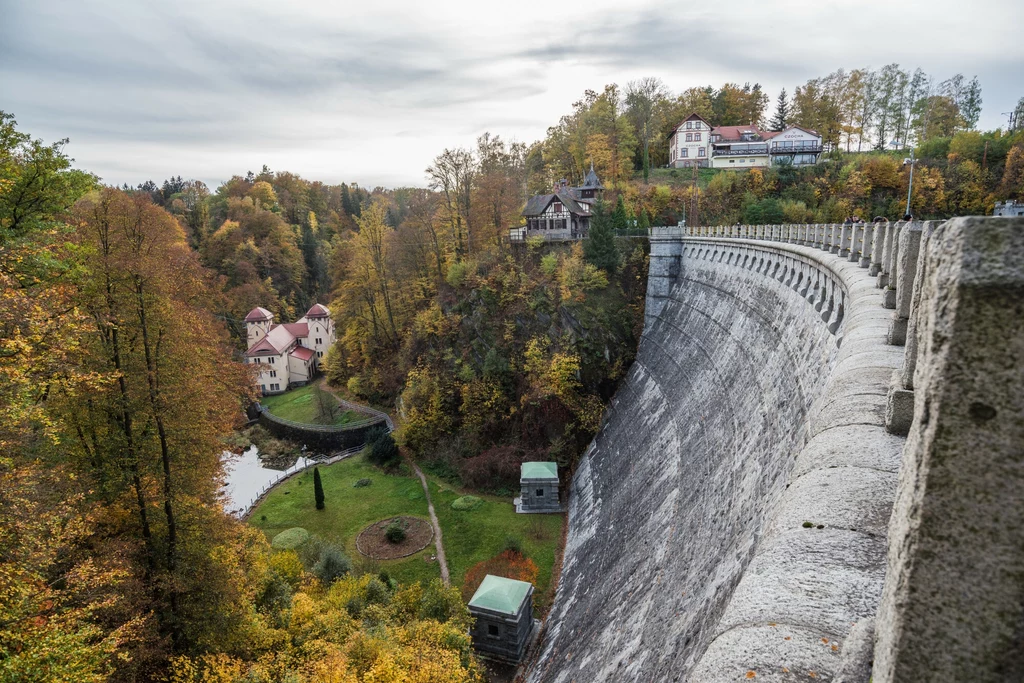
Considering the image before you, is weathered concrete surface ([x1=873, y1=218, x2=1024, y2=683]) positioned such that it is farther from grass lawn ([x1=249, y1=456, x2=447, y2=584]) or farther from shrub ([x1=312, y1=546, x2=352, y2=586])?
grass lawn ([x1=249, y1=456, x2=447, y2=584])

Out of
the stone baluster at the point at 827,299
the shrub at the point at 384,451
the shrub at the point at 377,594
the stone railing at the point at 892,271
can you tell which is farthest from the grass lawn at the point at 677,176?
the shrub at the point at 377,594

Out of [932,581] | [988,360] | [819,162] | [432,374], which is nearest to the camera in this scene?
[988,360]

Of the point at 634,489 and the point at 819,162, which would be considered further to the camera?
the point at 819,162

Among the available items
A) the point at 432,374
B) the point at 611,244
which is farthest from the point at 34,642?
the point at 611,244

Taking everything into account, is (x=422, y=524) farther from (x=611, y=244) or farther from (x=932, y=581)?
(x=932, y=581)

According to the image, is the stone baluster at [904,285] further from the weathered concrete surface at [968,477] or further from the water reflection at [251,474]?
the water reflection at [251,474]

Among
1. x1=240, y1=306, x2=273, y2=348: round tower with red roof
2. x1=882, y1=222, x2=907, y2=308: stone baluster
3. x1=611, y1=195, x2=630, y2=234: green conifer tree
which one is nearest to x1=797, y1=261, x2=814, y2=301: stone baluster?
x1=882, y1=222, x2=907, y2=308: stone baluster

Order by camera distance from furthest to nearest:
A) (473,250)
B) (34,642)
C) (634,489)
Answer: (473,250), (634,489), (34,642)
